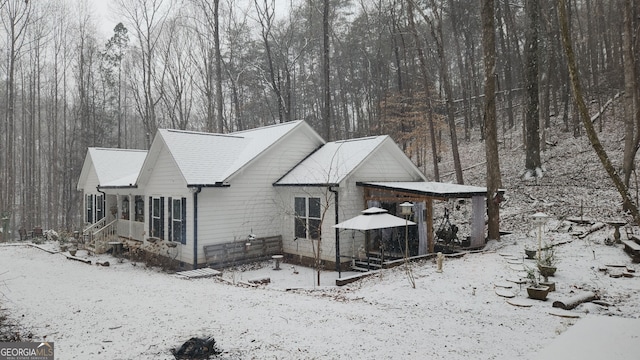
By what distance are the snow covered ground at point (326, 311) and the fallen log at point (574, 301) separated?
0.46 ft

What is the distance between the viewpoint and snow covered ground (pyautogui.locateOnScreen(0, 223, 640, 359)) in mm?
5754

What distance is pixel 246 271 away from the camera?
13.5 m

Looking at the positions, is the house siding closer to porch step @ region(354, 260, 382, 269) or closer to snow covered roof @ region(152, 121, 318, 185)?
porch step @ region(354, 260, 382, 269)

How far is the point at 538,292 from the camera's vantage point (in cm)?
788

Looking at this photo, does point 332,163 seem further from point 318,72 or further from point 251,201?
point 318,72

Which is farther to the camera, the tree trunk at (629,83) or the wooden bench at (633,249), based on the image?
the tree trunk at (629,83)

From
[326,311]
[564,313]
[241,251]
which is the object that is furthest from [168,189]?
[564,313]

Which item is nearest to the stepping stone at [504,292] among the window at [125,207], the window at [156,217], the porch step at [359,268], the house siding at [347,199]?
the porch step at [359,268]

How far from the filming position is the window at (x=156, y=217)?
1506 cm

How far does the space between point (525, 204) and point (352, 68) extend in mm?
17941

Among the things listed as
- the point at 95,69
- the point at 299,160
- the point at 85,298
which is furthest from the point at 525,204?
the point at 95,69

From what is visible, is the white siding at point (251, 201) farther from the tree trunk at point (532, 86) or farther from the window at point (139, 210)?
the tree trunk at point (532, 86)

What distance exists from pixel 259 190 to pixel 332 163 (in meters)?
3.21

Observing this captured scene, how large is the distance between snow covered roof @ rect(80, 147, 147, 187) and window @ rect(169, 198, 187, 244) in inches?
253
